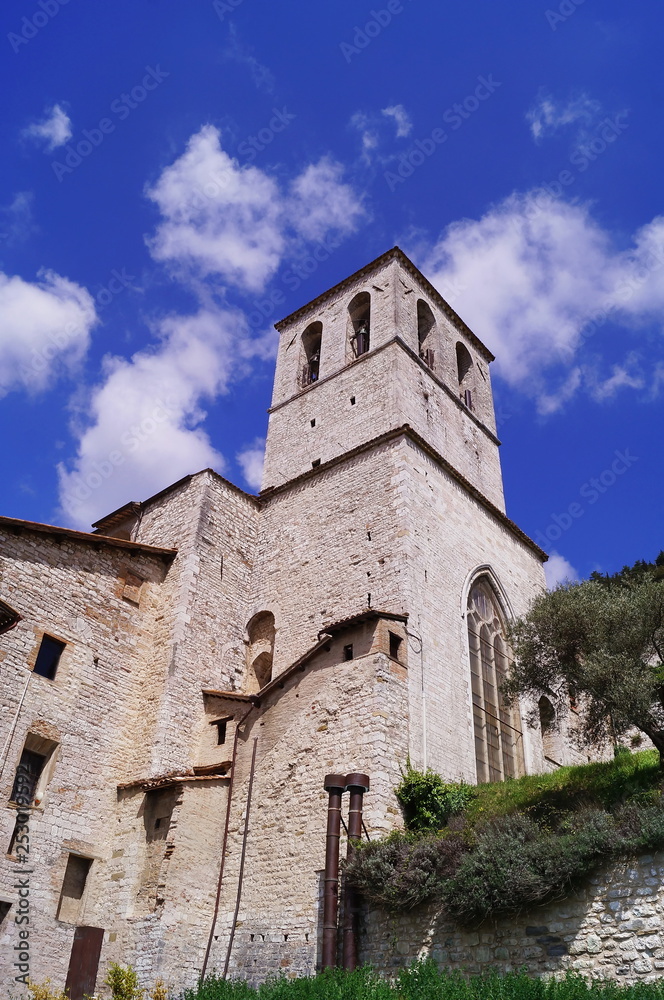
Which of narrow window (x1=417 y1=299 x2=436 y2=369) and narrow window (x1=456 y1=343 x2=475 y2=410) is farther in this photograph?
narrow window (x1=456 y1=343 x2=475 y2=410)

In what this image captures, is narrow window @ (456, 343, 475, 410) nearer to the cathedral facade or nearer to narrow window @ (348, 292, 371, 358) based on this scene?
the cathedral facade

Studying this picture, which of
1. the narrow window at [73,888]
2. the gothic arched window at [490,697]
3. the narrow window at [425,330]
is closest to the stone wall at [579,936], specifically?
the gothic arched window at [490,697]

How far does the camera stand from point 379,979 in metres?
10.4

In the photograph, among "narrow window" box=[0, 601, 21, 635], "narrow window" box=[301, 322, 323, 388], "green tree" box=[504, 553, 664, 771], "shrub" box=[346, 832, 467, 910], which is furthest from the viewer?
"narrow window" box=[301, 322, 323, 388]

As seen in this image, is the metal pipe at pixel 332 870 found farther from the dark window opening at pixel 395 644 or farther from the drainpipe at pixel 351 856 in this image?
the dark window opening at pixel 395 644

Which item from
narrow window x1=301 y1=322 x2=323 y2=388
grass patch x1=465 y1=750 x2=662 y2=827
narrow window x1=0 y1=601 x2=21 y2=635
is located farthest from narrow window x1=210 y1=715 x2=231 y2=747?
narrow window x1=301 y1=322 x2=323 y2=388

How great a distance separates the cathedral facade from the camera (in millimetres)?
12539

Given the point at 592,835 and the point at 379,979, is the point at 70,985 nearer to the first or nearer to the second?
the point at 379,979

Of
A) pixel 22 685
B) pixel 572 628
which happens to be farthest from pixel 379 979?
pixel 22 685

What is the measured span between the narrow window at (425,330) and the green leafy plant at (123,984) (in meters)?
17.5

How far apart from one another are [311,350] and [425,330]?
3.74 metres

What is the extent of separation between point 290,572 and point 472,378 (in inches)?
423

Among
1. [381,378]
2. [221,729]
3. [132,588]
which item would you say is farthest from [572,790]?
[381,378]

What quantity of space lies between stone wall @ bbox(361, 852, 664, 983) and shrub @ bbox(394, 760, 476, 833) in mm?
1753
